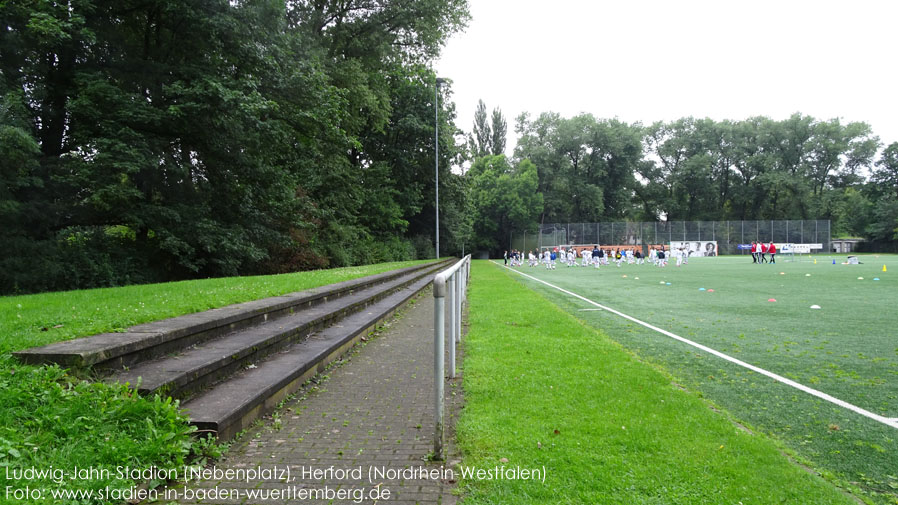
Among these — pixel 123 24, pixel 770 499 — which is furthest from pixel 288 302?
pixel 123 24

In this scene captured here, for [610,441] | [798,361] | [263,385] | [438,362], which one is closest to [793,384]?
[798,361]

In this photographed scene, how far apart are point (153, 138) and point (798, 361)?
48.3 ft

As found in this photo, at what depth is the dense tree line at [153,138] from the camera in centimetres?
1116

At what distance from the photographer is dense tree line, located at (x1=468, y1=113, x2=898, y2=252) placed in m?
71.4

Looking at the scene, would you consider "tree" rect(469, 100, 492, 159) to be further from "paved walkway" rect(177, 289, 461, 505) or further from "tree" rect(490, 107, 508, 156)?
"paved walkway" rect(177, 289, 461, 505)

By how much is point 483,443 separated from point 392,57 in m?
26.2

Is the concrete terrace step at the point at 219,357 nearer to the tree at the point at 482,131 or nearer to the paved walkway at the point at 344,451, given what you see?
the paved walkway at the point at 344,451

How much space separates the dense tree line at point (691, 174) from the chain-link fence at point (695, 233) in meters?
8.70

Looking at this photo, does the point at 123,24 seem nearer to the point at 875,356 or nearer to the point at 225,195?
the point at 225,195

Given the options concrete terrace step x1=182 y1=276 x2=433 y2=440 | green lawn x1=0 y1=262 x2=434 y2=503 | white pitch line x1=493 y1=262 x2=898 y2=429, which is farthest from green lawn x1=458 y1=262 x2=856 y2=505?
green lawn x1=0 y1=262 x2=434 y2=503

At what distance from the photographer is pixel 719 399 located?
14.0ft

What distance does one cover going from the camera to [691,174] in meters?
77.9

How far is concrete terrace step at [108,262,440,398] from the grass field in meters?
4.12

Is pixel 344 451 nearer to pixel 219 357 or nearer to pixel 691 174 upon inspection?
pixel 219 357
